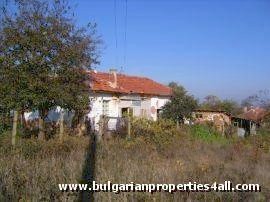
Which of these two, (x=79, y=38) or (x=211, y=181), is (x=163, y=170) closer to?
(x=211, y=181)

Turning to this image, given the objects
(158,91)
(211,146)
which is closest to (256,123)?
(158,91)

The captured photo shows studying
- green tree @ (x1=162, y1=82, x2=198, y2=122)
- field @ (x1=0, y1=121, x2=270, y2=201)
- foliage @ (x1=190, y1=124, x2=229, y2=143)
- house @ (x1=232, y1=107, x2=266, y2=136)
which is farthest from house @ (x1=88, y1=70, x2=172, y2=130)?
field @ (x1=0, y1=121, x2=270, y2=201)

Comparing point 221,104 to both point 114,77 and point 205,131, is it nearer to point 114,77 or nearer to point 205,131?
point 114,77

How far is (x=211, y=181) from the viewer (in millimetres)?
8250

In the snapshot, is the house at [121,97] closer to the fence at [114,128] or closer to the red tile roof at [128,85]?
the red tile roof at [128,85]

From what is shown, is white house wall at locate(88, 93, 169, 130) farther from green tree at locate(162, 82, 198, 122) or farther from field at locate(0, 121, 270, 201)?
field at locate(0, 121, 270, 201)

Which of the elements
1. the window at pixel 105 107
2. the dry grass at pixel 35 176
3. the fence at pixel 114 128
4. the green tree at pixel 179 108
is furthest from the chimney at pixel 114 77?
the dry grass at pixel 35 176

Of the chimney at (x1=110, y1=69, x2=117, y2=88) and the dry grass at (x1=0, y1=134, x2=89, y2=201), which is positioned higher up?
the chimney at (x1=110, y1=69, x2=117, y2=88)

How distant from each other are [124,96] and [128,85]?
8.47ft

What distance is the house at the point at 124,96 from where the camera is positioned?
2709 cm

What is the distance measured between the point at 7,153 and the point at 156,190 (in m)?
4.62

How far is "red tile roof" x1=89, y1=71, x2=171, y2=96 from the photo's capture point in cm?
2835

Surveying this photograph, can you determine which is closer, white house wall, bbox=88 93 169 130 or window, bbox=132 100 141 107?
white house wall, bbox=88 93 169 130

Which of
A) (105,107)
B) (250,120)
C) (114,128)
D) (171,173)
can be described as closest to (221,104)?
(250,120)
